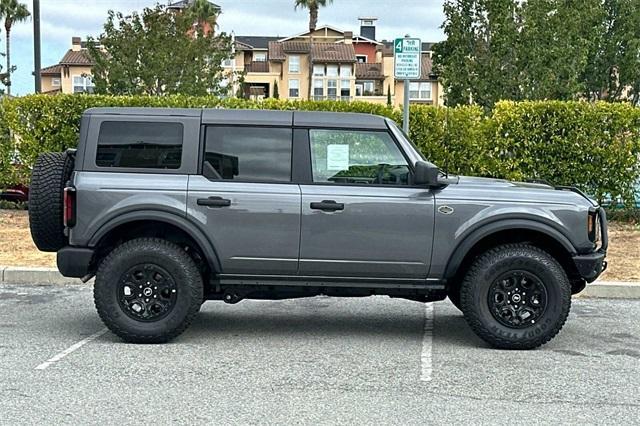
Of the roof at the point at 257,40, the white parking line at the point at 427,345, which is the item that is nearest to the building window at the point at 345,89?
the roof at the point at 257,40

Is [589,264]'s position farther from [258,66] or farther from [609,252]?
[258,66]

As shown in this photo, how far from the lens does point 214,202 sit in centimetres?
641

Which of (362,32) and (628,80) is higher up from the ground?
(362,32)

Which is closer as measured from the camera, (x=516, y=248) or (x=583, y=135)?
(x=516, y=248)

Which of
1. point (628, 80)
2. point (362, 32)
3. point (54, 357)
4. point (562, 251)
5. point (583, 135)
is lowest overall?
point (54, 357)

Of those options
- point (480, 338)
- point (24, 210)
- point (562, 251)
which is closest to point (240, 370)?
point (480, 338)

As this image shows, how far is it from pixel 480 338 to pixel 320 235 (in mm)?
1566

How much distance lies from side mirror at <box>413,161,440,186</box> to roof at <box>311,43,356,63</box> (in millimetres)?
66434

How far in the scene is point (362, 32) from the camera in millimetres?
83000

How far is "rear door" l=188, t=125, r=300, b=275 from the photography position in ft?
21.1

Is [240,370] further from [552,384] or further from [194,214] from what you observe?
[552,384]

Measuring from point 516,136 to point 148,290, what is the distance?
807 cm

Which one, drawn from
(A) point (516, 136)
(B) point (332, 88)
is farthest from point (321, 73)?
(A) point (516, 136)

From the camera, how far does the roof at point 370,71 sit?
74.8 metres
